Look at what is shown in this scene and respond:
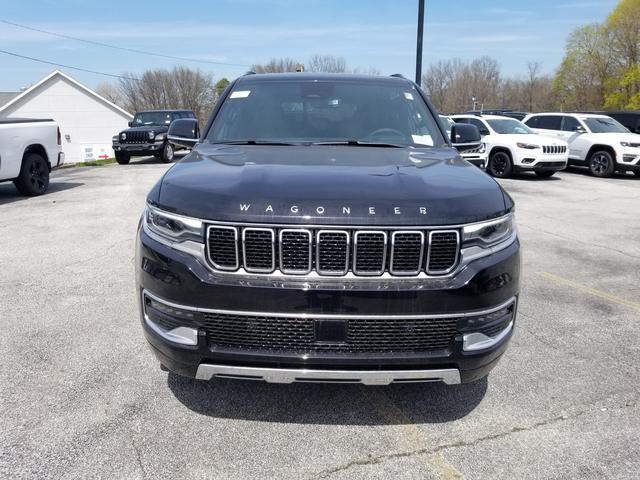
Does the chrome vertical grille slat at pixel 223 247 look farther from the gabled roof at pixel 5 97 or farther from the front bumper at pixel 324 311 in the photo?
the gabled roof at pixel 5 97

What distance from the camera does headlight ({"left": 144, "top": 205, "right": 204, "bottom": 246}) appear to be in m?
2.39

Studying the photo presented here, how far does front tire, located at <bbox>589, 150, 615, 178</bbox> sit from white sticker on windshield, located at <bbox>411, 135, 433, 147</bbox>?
45.4 ft

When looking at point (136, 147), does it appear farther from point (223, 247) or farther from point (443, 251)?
point (443, 251)

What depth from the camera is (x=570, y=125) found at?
16.5m

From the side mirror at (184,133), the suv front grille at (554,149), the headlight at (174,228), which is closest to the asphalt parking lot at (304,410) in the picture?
the headlight at (174,228)

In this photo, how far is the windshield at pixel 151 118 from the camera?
64.8ft

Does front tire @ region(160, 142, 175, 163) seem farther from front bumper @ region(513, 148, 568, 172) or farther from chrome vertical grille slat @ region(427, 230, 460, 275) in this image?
chrome vertical grille slat @ region(427, 230, 460, 275)

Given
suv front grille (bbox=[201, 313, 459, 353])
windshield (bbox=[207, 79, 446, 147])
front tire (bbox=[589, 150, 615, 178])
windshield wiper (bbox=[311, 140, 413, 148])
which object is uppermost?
windshield (bbox=[207, 79, 446, 147])

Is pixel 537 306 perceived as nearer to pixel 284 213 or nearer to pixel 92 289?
pixel 284 213

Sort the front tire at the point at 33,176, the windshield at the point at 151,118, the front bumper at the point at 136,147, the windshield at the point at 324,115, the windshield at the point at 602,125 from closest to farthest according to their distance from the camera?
the windshield at the point at 324,115, the front tire at the point at 33,176, the windshield at the point at 602,125, the front bumper at the point at 136,147, the windshield at the point at 151,118

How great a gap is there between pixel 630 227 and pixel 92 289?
791cm

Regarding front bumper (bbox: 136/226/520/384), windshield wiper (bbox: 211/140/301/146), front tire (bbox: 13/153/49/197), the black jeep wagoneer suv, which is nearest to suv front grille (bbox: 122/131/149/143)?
front tire (bbox: 13/153/49/197)

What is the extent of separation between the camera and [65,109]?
5300 cm

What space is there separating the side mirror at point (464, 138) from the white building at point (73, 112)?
54504 millimetres
